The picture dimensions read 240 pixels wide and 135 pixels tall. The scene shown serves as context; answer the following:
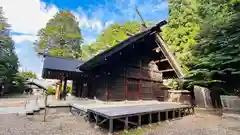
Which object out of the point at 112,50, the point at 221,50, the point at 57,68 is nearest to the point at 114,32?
the point at 57,68

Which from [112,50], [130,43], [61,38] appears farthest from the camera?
[61,38]

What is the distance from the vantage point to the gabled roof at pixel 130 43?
7348mm

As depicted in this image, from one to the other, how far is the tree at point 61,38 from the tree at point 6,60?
15.8 feet

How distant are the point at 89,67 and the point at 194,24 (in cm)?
1043

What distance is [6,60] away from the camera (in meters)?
20.3

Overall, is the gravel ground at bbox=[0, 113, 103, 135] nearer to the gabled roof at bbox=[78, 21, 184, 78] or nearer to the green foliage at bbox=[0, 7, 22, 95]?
the gabled roof at bbox=[78, 21, 184, 78]

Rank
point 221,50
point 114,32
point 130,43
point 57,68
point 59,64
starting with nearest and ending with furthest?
point 130,43 < point 221,50 < point 57,68 < point 59,64 < point 114,32

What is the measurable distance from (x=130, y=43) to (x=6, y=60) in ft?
65.0

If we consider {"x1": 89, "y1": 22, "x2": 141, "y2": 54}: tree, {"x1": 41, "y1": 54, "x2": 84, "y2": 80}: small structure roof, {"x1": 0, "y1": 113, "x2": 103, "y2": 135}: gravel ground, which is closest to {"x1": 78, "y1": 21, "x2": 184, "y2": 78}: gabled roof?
{"x1": 41, "y1": 54, "x2": 84, "y2": 80}: small structure roof

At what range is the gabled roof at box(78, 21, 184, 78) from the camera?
735 cm

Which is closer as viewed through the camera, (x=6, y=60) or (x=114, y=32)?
(x=6, y=60)

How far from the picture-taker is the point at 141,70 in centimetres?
976

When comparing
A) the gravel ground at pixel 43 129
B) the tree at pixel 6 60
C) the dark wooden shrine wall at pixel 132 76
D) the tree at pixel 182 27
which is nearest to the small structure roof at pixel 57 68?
the dark wooden shrine wall at pixel 132 76

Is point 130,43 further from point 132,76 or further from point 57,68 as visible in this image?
point 57,68
